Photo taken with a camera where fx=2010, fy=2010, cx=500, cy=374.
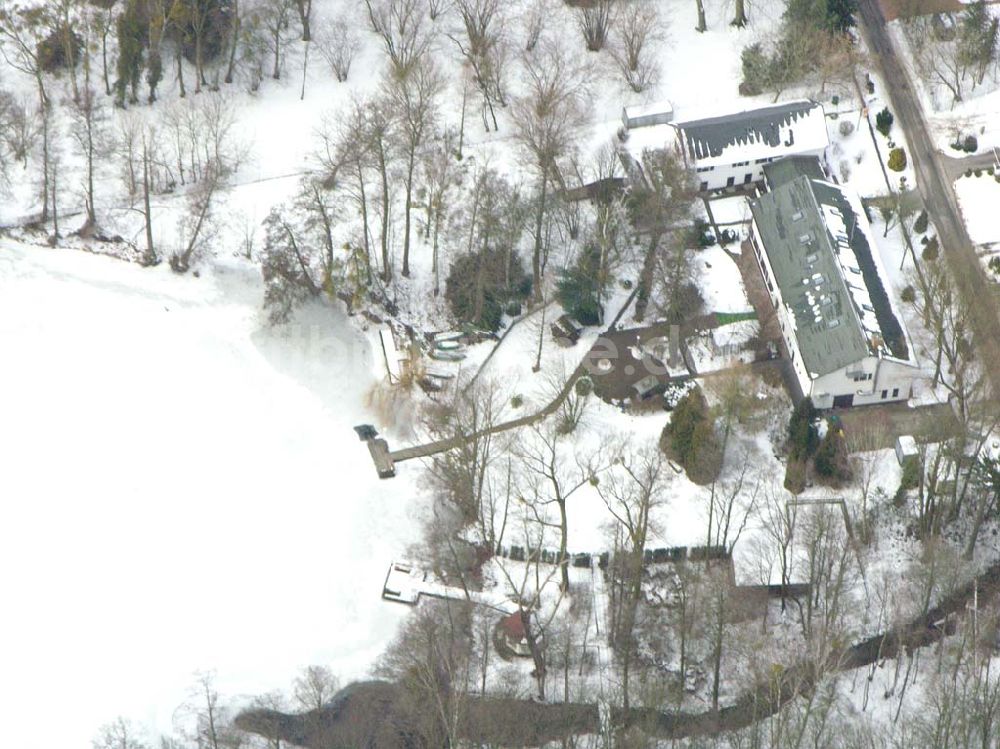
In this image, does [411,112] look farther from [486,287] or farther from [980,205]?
[980,205]

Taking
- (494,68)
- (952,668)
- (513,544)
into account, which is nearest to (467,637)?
(513,544)

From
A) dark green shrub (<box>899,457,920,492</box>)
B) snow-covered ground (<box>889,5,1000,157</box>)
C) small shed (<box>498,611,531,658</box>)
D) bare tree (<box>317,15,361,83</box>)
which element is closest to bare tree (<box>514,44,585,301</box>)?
bare tree (<box>317,15,361,83</box>)

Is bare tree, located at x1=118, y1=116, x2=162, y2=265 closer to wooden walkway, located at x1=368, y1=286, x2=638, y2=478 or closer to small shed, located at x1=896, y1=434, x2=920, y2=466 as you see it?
wooden walkway, located at x1=368, y1=286, x2=638, y2=478

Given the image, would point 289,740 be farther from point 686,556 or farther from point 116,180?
point 116,180

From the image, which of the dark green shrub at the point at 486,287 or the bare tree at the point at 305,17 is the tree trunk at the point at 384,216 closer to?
the dark green shrub at the point at 486,287

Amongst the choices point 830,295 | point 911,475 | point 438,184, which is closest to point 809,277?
point 830,295

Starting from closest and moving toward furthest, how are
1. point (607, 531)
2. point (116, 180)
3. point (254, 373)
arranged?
point (607, 531)
point (254, 373)
point (116, 180)
